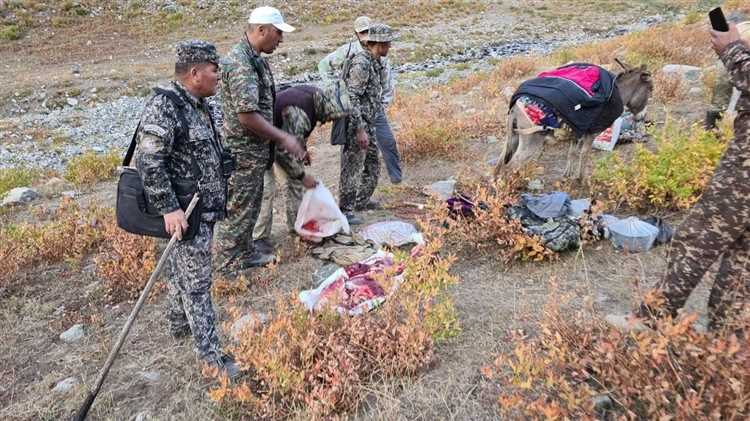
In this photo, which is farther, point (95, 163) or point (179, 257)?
point (95, 163)

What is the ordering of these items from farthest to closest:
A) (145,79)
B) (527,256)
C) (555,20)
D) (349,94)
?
1. (555,20)
2. (145,79)
3. (349,94)
4. (527,256)

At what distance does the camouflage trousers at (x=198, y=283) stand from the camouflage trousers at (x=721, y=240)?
2.24 m

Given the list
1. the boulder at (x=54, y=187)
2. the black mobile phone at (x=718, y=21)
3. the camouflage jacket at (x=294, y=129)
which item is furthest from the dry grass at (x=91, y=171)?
the black mobile phone at (x=718, y=21)

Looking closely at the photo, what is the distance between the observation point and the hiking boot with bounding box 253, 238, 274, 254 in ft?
14.2

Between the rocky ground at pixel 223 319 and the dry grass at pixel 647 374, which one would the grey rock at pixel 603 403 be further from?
the rocky ground at pixel 223 319

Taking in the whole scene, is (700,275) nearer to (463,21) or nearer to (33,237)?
(33,237)

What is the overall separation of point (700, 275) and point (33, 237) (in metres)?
5.02

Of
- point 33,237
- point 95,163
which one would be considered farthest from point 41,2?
point 33,237

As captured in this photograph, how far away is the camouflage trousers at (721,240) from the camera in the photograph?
2.34m

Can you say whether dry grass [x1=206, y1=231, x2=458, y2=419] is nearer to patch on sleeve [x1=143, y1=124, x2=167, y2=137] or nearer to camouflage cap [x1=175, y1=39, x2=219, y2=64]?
patch on sleeve [x1=143, y1=124, x2=167, y2=137]

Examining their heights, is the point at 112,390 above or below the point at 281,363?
below

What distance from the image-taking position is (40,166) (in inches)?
336

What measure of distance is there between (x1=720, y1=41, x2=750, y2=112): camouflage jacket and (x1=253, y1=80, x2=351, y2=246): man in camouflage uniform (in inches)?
103

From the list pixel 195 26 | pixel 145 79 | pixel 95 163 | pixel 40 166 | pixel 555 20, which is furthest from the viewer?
pixel 555 20
